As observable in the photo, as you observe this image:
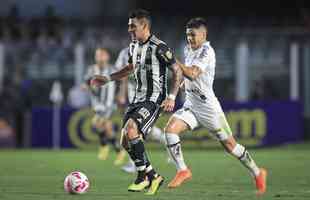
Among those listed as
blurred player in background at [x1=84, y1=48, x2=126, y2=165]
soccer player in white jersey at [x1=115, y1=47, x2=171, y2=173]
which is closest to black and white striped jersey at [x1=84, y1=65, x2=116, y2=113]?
blurred player in background at [x1=84, y1=48, x2=126, y2=165]

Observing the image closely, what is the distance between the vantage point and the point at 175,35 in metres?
29.7

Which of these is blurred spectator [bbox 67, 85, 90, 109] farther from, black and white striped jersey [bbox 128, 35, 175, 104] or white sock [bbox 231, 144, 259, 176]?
white sock [bbox 231, 144, 259, 176]

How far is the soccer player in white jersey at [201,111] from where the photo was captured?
11.3 meters

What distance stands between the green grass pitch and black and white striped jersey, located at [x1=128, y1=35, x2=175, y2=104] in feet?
3.99

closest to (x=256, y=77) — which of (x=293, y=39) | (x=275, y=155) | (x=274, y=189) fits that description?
(x=293, y=39)

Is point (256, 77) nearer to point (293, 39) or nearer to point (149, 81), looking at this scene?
point (293, 39)

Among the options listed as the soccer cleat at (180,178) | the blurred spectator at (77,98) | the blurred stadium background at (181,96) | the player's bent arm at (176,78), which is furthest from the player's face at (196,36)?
the blurred spectator at (77,98)

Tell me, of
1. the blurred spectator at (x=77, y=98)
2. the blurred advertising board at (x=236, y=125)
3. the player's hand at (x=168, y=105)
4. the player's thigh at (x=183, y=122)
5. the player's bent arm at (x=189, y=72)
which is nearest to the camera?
the player's hand at (x=168, y=105)

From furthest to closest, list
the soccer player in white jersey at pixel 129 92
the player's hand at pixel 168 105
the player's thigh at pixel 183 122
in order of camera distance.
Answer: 1. the soccer player in white jersey at pixel 129 92
2. the player's thigh at pixel 183 122
3. the player's hand at pixel 168 105

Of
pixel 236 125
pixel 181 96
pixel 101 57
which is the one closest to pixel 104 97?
pixel 101 57

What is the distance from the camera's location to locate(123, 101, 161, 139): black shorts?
11.0m

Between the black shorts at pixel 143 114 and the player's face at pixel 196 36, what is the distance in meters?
0.95

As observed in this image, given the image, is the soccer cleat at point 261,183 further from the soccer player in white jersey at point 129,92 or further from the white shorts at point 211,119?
the soccer player in white jersey at point 129,92

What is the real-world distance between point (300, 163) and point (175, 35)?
12841 millimetres
